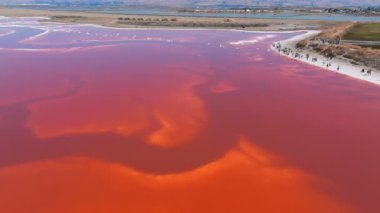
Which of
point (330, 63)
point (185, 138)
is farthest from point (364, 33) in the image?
→ point (185, 138)

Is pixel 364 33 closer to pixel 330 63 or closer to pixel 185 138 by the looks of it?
pixel 330 63

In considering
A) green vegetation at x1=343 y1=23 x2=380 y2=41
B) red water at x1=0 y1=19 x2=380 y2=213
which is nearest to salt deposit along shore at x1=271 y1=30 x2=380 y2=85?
red water at x1=0 y1=19 x2=380 y2=213

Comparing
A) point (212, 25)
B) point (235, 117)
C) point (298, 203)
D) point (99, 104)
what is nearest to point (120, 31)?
point (212, 25)

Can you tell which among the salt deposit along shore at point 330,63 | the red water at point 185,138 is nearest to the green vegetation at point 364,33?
the salt deposit along shore at point 330,63

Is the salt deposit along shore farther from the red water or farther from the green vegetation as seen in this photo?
the green vegetation

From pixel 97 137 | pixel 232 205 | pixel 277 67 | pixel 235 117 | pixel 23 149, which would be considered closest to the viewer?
pixel 232 205

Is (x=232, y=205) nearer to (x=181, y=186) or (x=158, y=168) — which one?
(x=181, y=186)
